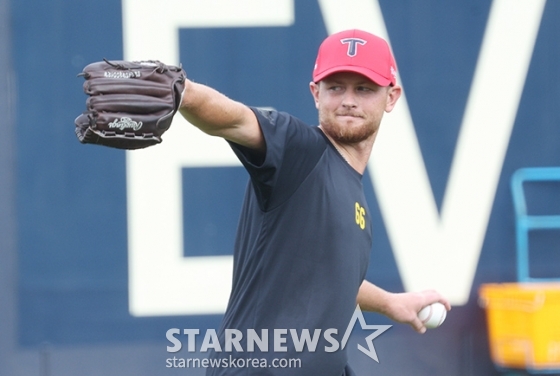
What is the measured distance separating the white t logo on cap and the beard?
0.19 m

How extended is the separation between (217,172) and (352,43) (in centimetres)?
194

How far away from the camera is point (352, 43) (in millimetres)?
2551

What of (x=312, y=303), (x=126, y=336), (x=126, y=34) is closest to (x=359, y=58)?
(x=312, y=303)

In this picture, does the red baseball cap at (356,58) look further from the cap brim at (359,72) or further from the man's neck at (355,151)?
the man's neck at (355,151)

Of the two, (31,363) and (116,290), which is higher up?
(116,290)

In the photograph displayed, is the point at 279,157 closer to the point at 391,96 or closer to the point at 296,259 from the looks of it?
the point at 296,259

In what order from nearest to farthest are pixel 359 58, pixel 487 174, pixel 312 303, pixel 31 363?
1. pixel 312 303
2. pixel 359 58
3. pixel 31 363
4. pixel 487 174

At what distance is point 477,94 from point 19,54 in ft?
7.85

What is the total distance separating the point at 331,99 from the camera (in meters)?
2.52

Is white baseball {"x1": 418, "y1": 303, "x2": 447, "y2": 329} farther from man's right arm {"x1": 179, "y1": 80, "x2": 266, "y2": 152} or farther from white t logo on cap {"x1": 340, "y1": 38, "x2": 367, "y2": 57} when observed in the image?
man's right arm {"x1": 179, "y1": 80, "x2": 266, "y2": 152}

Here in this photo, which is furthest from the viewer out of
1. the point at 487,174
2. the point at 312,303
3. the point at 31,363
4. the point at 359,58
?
the point at 487,174

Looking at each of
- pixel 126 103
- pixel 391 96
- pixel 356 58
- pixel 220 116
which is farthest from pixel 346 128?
pixel 126 103

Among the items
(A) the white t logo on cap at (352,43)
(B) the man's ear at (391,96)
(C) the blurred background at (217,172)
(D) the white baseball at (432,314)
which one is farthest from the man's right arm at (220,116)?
(C) the blurred background at (217,172)

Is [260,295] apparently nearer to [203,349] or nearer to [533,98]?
[203,349]
